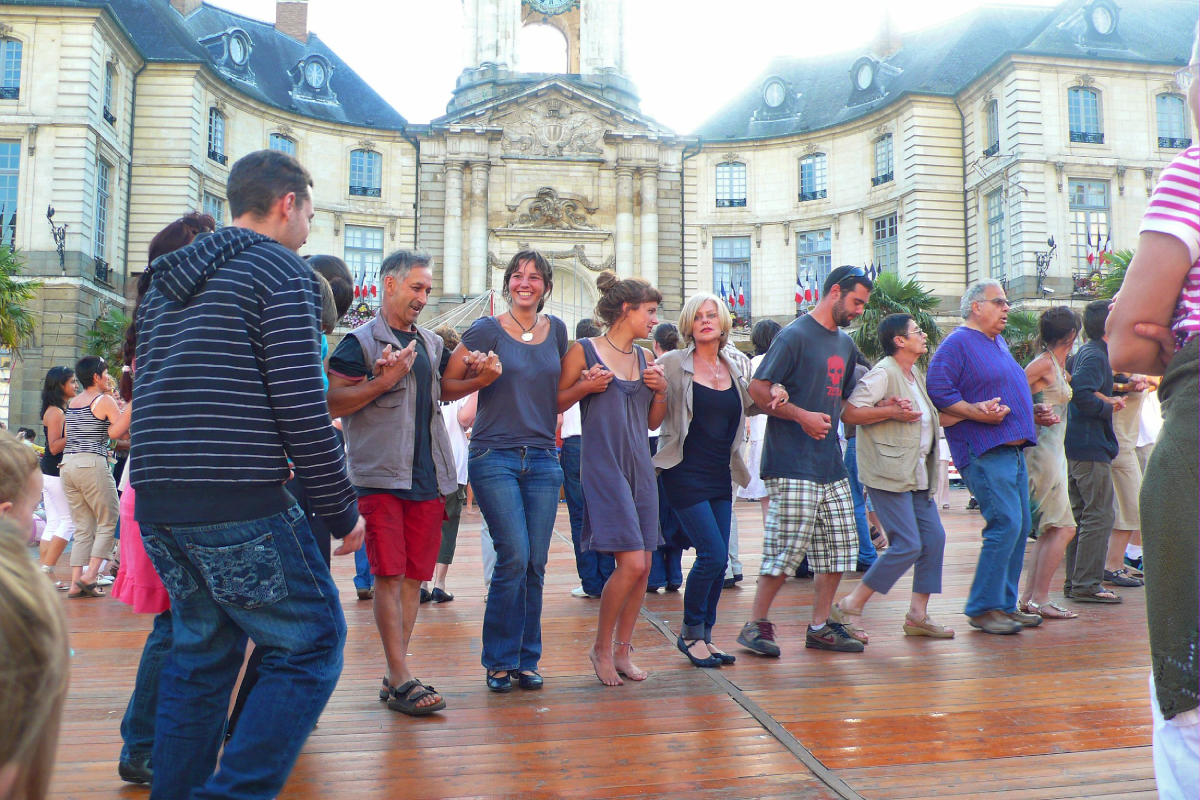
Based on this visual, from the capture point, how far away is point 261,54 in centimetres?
3653

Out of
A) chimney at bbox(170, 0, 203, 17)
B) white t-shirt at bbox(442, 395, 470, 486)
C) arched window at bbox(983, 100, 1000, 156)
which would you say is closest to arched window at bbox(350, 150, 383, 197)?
chimney at bbox(170, 0, 203, 17)

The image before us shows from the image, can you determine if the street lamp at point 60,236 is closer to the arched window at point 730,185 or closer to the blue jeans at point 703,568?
the arched window at point 730,185

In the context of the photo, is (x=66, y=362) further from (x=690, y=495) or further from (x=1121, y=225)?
(x=1121, y=225)

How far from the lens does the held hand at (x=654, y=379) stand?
487 centimetres

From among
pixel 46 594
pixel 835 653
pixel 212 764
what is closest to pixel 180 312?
pixel 212 764

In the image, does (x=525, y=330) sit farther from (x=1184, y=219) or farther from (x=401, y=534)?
(x=1184, y=219)

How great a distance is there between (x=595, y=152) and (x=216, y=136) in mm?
13235

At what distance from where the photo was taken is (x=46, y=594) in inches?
41.3

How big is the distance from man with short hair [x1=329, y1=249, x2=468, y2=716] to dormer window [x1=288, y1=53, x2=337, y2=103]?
3510cm

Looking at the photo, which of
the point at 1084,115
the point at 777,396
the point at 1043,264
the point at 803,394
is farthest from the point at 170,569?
the point at 1084,115

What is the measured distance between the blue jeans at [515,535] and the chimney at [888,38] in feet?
127

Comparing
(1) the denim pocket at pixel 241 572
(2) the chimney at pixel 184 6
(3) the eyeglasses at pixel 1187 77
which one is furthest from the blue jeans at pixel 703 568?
(2) the chimney at pixel 184 6

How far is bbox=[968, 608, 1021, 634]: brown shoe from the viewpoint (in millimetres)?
5805

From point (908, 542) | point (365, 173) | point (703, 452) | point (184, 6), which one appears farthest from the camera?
point (184, 6)
